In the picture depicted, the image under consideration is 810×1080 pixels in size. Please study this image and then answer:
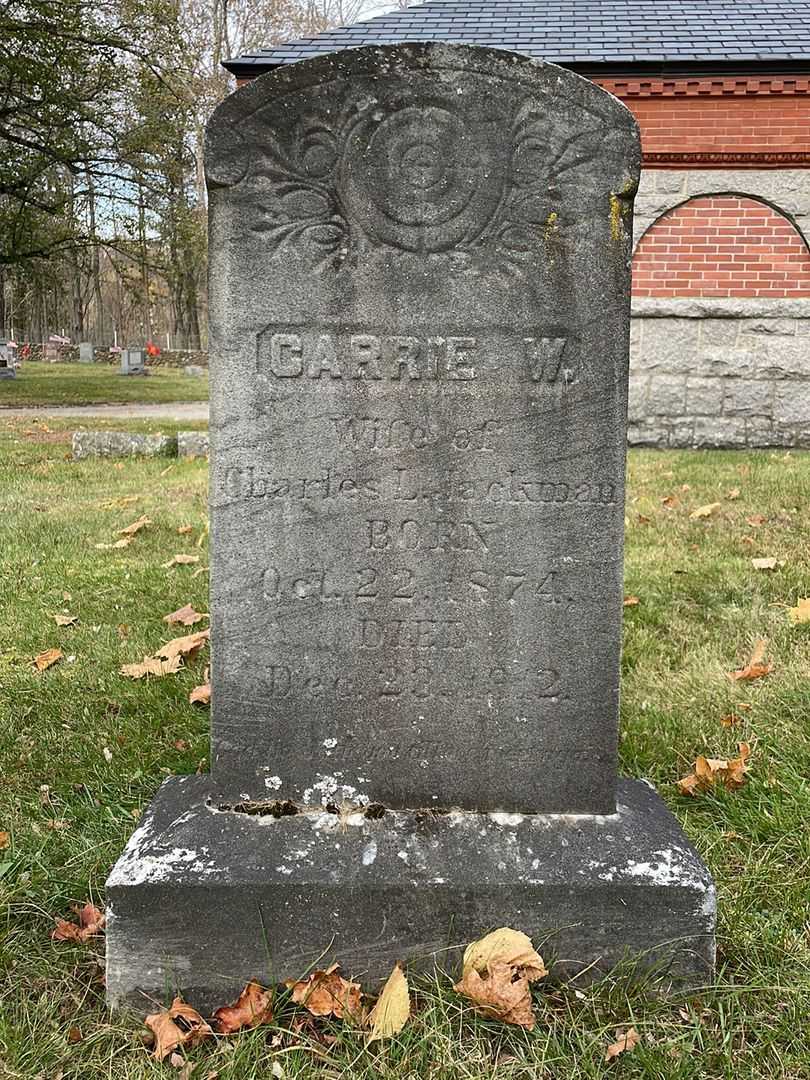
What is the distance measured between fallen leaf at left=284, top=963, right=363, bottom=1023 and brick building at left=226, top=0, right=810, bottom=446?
8.93 meters

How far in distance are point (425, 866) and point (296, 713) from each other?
525mm

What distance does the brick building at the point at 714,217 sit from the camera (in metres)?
9.62

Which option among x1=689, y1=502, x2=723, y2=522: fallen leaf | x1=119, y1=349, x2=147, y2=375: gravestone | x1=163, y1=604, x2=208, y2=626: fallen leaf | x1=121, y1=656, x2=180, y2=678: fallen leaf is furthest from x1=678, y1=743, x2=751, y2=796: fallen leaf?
x1=119, y1=349, x2=147, y2=375: gravestone

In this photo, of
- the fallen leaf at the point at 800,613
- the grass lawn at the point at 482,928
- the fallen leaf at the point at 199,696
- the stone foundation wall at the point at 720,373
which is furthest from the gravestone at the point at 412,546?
the stone foundation wall at the point at 720,373

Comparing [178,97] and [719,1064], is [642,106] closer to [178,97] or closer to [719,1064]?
[719,1064]

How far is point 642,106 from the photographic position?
Result: 32.1 ft

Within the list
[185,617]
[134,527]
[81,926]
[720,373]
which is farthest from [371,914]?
[720,373]

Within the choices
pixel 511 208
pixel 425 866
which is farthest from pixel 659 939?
pixel 511 208

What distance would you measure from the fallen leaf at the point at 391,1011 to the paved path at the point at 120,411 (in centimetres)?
1456

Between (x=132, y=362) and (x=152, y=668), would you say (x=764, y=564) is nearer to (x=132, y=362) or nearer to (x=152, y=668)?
(x=152, y=668)

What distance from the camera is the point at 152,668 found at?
3.84 meters

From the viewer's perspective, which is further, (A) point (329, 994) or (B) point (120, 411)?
(B) point (120, 411)

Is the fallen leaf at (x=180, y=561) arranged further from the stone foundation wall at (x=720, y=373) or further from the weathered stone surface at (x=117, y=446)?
the stone foundation wall at (x=720, y=373)

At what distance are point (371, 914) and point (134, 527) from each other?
469cm
